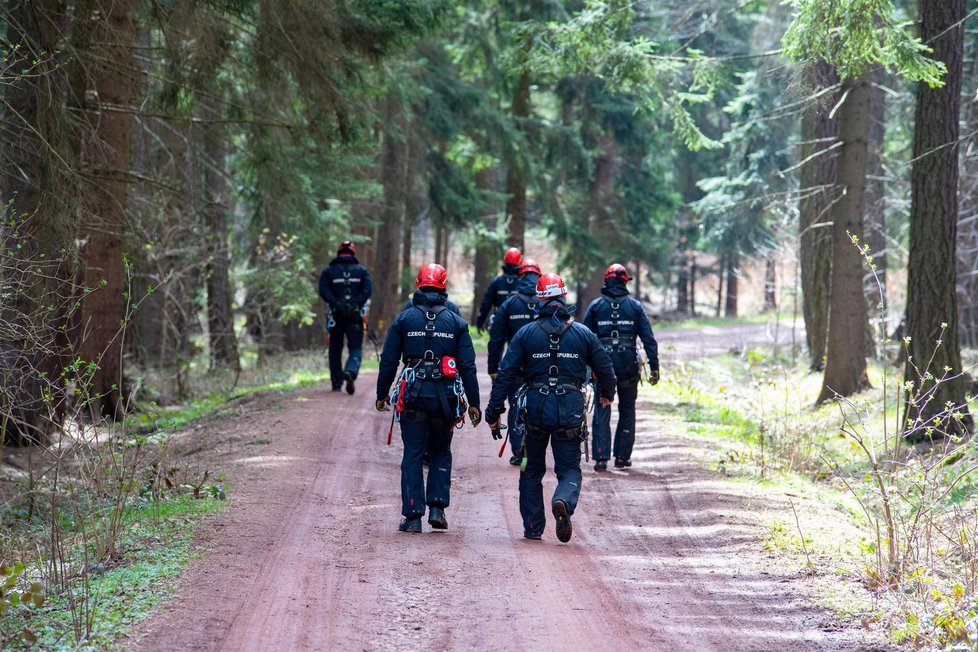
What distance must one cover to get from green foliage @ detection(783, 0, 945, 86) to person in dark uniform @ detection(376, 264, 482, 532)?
6233 millimetres

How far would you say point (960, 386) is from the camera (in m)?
13.3

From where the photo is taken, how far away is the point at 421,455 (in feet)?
30.3

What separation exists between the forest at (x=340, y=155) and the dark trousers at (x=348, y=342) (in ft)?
3.15

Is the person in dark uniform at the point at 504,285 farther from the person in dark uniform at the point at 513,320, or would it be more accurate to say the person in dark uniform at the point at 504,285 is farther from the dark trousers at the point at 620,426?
the dark trousers at the point at 620,426

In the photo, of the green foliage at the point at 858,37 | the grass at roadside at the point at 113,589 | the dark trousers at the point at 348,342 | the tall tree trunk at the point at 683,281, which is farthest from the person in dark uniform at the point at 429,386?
the tall tree trunk at the point at 683,281

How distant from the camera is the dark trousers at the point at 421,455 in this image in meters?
9.02

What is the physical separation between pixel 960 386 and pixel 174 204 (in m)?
12.8

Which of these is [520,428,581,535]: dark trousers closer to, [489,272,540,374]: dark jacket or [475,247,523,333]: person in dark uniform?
[489,272,540,374]: dark jacket

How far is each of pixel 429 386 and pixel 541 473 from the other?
1.24 m

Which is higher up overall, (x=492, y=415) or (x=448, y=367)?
(x=448, y=367)

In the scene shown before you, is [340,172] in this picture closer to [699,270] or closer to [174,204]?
A: [174,204]

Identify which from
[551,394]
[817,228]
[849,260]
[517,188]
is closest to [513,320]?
[551,394]

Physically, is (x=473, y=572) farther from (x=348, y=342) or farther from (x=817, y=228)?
(x=817, y=228)

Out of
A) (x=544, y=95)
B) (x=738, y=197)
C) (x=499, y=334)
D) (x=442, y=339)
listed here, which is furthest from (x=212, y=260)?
(x=544, y=95)
